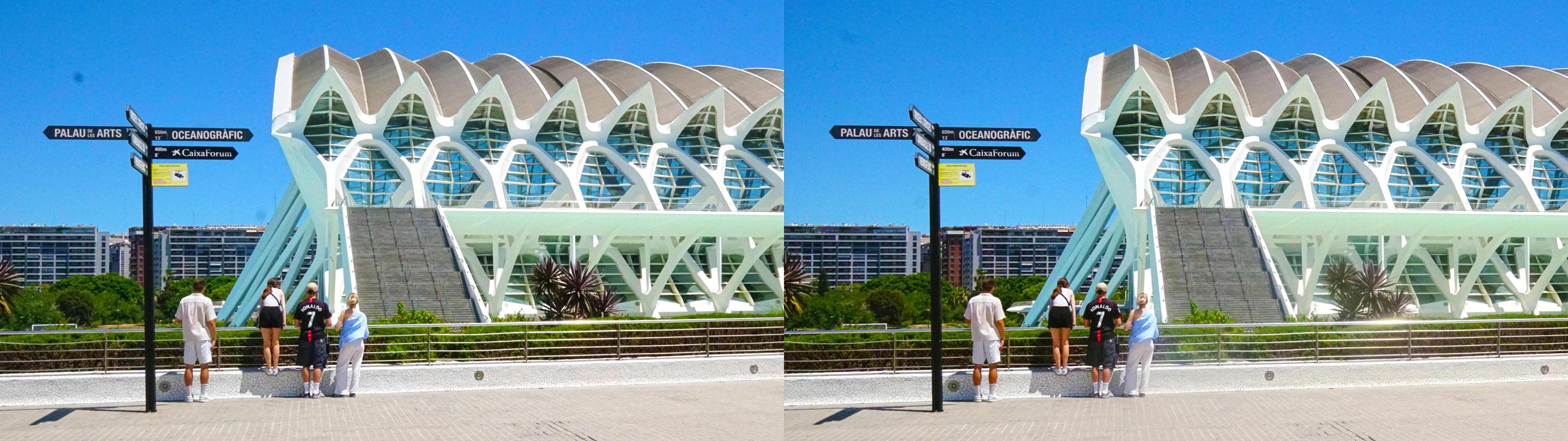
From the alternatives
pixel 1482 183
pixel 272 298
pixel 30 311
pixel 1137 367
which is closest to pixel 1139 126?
pixel 1482 183

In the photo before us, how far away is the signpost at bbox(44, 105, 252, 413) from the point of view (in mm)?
9867

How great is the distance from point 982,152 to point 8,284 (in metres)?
27.0

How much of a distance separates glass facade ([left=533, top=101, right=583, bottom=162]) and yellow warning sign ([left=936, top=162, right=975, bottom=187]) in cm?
3737

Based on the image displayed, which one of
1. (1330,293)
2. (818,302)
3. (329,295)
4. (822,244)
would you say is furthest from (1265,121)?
(329,295)

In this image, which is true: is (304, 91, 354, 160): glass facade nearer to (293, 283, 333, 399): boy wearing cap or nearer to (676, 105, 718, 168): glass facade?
(676, 105, 718, 168): glass facade

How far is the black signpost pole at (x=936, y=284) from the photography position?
358 inches

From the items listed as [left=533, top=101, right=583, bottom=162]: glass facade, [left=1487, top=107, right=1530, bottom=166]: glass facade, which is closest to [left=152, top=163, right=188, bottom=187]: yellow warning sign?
[left=533, top=101, right=583, bottom=162]: glass facade

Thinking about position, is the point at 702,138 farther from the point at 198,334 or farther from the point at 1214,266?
the point at 198,334

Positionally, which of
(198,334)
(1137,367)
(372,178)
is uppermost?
(372,178)

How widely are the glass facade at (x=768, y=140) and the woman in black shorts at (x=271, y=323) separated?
38.4m

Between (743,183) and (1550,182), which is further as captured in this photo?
(743,183)

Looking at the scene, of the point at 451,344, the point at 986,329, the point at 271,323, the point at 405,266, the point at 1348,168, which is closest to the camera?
the point at 986,329

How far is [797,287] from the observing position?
19797mm

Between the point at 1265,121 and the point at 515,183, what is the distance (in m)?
28.1
